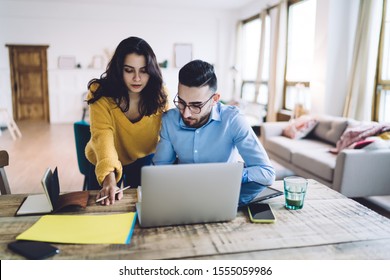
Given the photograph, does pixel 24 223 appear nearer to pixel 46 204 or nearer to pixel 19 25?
pixel 46 204

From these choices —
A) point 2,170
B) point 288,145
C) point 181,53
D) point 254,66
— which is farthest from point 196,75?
point 181,53

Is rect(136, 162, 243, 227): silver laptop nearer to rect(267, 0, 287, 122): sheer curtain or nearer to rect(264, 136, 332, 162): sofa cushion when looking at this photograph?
rect(264, 136, 332, 162): sofa cushion

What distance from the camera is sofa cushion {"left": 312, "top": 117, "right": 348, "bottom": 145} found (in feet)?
14.3

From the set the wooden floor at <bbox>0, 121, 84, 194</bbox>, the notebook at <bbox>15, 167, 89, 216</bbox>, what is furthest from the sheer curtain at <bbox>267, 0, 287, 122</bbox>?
the notebook at <bbox>15, 167, 89, 216</bbox>

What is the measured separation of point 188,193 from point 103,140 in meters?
0.65

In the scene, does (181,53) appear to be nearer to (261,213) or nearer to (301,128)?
(301,128)

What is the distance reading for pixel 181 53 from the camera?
31.3 ft

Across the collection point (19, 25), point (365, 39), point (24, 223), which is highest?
point (19, 25)
